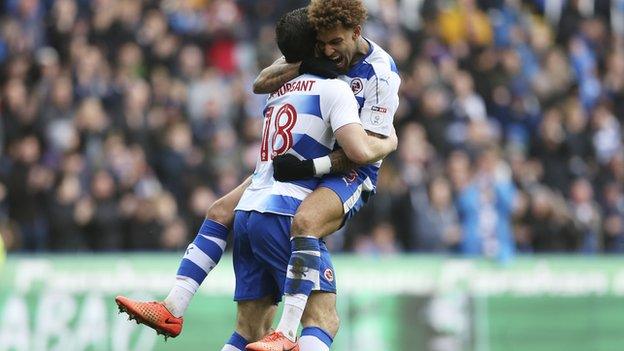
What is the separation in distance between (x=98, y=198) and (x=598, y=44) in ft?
32.5

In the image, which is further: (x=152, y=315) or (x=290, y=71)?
(x=290, y=71)

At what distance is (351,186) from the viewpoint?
9438 millimetres

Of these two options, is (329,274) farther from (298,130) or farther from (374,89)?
(374,89)

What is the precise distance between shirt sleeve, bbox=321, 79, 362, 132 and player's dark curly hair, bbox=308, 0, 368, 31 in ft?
1.19

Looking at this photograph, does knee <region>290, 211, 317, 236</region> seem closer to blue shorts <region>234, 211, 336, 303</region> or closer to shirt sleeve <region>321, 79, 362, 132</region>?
blue shorts <region>234, 211, 336, 303</region>

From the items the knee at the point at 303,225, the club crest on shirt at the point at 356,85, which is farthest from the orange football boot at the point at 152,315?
the club crest on shirt at the point at 356,85

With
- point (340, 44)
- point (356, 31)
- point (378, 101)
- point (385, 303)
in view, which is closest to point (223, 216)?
point (378, 101)

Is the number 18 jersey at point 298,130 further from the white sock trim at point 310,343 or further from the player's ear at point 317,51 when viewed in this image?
the white sock trim at point 310,343

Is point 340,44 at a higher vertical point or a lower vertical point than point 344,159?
higher

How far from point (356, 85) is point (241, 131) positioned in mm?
10009

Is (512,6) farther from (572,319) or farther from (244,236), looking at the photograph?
(244,236)

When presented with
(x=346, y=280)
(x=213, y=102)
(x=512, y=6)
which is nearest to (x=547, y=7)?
(x=512, y=6)

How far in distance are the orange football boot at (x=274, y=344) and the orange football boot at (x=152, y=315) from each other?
72 centimetres

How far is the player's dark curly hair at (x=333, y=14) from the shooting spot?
9087 mm
